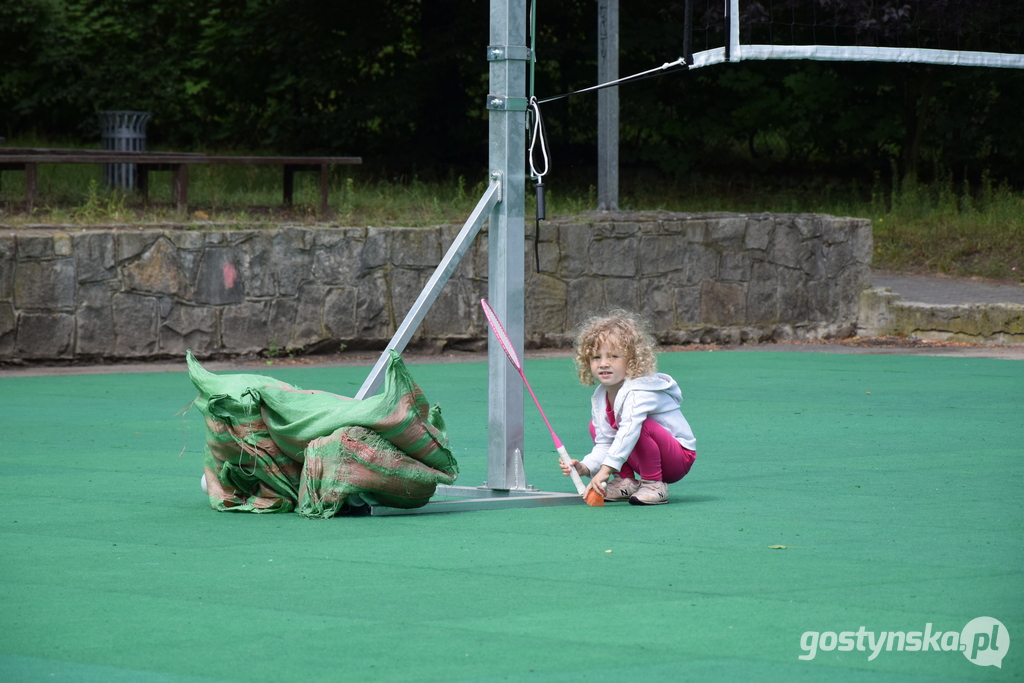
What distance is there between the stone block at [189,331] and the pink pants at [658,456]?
21.7 feet

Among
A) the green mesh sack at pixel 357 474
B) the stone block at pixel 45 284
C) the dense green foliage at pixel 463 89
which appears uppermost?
the dense green foliage at pixel 463 89

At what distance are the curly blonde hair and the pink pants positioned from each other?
0.76 ft

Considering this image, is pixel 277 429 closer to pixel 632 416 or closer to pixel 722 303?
pixel 632 416

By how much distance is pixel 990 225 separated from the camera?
A: 56.3 ft

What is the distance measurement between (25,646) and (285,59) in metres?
22.8

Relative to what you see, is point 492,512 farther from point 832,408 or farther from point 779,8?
point 779,8

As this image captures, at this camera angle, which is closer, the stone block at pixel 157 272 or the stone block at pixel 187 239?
the stone block at pixel 157 272

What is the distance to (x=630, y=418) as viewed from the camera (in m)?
5.40

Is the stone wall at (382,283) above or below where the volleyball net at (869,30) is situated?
below

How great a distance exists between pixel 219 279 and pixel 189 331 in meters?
0.51

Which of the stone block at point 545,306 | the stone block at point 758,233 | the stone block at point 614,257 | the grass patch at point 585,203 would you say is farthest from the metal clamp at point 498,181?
the stone block at point 758,233

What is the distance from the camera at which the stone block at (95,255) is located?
437 inches

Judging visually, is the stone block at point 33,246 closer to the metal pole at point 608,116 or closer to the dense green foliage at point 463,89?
the metal pole at point 608,116

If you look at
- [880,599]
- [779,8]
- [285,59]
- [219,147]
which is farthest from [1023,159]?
[880,599]
